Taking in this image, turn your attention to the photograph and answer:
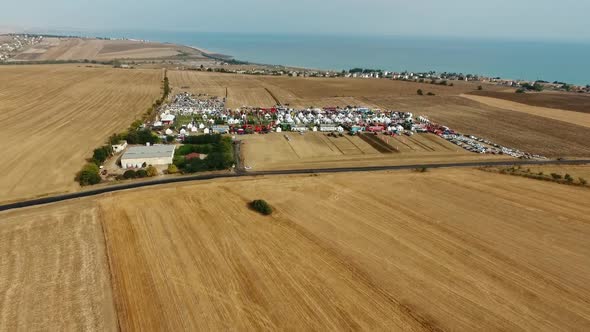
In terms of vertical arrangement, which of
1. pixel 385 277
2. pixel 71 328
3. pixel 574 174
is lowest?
pixel 71 328

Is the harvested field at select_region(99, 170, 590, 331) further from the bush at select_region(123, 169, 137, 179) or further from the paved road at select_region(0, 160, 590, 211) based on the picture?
the bush at select_region(123, 169, 137, 179)

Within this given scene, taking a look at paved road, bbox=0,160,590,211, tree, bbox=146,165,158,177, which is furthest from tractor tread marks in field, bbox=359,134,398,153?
tree, bbox=146,165,158,177

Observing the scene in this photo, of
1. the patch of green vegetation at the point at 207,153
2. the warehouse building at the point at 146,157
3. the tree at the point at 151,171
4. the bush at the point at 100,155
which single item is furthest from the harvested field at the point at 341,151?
the bush at the point at 100,155

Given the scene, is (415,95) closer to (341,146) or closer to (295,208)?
(341,146)

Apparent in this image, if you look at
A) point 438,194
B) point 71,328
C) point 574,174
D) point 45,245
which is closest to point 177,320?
point 71,328

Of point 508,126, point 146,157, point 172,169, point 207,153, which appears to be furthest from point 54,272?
point 508,126

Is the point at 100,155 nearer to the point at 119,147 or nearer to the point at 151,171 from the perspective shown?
the point at 119,147
